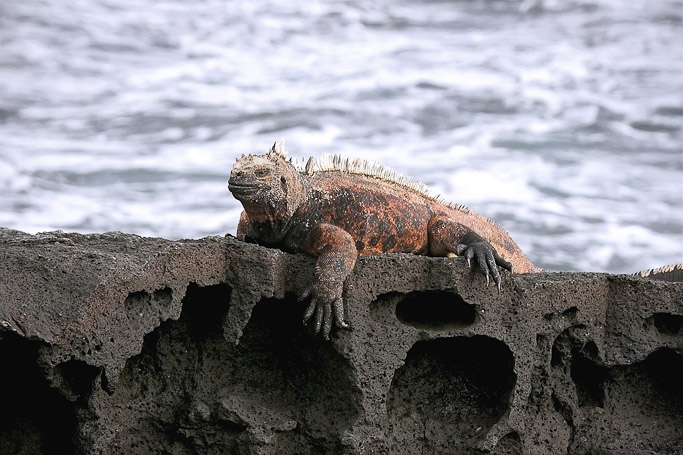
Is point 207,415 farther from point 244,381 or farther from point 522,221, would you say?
point 522,221

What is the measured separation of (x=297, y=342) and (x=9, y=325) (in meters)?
1.59

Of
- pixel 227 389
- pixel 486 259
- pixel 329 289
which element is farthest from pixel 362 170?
pixel 227 389

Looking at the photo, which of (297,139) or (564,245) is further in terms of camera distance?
(297,139)

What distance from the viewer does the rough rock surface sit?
17.1ft

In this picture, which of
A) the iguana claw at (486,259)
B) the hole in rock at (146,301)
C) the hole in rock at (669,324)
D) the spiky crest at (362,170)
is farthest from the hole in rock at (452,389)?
the hole in rock at (146,301)

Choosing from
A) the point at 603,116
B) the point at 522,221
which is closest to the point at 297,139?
the point at 522,221

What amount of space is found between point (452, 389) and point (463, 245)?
29.2 inches

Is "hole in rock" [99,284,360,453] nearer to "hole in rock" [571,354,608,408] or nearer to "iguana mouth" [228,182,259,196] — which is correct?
"iguana mouth" [228,182,259,196]

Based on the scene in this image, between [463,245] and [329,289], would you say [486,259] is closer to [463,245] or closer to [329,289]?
[463,245]

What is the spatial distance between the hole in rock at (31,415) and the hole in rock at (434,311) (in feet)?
5.60

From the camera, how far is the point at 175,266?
540 cm

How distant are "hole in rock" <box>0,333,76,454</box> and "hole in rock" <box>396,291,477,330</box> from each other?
5.60 feet

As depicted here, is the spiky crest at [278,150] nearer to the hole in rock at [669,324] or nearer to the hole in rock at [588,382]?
the hole in rock at [588,382]

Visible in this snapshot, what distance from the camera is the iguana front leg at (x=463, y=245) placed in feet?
19.2
